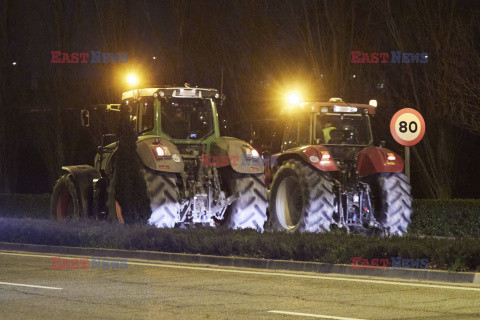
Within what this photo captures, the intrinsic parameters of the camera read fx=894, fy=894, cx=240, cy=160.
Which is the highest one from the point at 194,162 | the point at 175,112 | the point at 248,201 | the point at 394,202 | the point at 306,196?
the point at 175,112

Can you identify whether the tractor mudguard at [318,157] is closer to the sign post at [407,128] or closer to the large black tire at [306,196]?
the large black tire at [306,196]

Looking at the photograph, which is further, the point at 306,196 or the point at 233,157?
the point at 233,157

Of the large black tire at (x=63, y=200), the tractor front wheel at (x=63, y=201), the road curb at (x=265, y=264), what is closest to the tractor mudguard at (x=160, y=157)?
the road curb at (x=265, y=264)

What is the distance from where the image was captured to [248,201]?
20656mm

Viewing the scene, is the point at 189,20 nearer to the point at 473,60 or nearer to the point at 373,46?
the point at 373,46

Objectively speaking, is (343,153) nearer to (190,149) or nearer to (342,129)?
(342,129)

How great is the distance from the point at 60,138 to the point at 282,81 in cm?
1215

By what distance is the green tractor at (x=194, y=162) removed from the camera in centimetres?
1980

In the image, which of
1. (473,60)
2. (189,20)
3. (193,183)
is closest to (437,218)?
(473,60)

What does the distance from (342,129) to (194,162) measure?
3556mm

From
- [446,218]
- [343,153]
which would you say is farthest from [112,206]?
[446,218]

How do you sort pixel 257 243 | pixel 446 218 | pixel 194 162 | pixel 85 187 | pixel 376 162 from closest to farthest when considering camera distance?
pixel 257 243 < pixel 376 162 < pixel 194 162 < pixel 85 187 < pixel 446 218

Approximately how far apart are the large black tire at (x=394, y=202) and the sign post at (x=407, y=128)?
24.5 inches

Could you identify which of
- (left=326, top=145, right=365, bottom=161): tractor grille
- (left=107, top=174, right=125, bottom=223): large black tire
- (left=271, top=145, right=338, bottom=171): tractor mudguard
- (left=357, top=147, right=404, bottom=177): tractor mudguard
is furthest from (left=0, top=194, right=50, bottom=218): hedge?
(left=357, top=147, right=404, bottom=177): tractor mudguard
